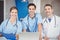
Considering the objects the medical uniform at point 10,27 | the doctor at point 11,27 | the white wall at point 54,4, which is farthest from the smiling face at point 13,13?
the white wall at point 54,4

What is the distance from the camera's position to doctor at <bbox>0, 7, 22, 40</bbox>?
2.82m

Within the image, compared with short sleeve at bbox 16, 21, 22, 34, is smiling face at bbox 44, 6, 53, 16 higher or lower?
higher

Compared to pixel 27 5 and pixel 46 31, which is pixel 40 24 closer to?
pixel 46 31

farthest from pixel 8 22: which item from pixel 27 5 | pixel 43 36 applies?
pixel 43 36

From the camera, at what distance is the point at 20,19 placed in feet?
9.31

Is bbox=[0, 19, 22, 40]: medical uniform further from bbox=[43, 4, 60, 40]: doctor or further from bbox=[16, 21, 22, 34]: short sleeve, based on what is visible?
bbox=[43, 4, 60, 40]: doctor

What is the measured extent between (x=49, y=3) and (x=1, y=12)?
0.81 m

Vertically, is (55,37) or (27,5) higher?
(27,5)

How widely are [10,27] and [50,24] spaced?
673 millimetres

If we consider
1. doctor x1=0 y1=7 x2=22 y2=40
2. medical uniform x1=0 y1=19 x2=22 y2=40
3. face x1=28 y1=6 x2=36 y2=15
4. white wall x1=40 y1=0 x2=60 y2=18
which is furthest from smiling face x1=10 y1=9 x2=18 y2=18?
Answer: white wall x1=40 y1=0 x2=60 y2=18

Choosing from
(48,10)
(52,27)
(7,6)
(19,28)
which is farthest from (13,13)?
(52,27)

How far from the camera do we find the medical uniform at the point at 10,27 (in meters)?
2.82

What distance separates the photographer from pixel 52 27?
2826 millimetres

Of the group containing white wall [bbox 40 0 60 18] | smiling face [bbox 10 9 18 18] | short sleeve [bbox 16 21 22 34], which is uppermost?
white wall [bbox 40 0 60 18]
